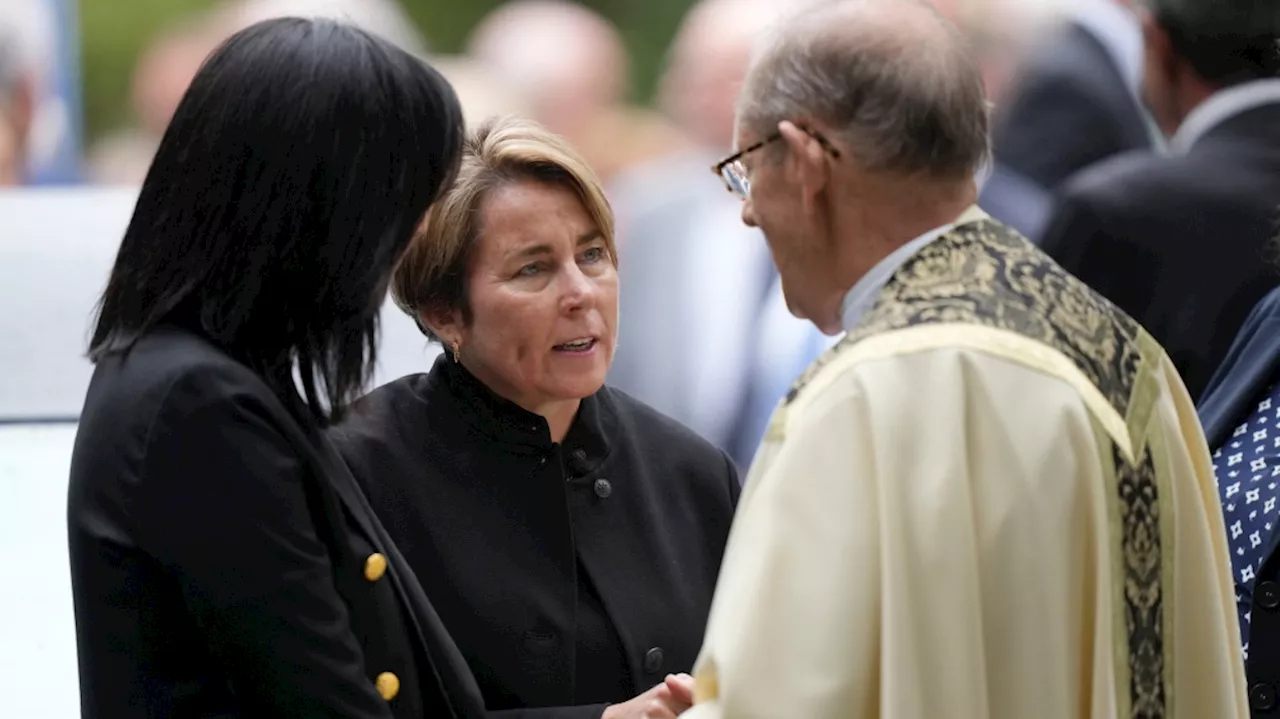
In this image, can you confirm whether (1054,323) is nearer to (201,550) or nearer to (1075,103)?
(201,550)

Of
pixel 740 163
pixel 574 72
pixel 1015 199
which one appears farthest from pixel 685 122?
pixel 740 163

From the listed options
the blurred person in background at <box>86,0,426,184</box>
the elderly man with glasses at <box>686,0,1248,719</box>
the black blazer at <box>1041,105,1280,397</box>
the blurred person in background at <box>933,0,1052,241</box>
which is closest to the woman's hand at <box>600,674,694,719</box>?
the elderly man with glasses at <box>686,0,1248,719</box>

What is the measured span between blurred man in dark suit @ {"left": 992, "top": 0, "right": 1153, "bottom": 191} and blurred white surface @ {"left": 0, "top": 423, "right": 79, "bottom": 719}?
2553 millimetres

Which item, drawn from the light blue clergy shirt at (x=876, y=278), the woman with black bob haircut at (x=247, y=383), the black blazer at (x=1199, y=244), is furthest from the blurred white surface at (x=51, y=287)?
the light blue clergy shirt at (x=876, y=278)

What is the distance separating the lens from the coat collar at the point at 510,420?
2.76 metres

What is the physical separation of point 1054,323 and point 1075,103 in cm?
303

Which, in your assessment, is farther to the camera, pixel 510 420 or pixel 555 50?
pixel 555 50

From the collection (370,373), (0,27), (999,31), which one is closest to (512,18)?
(0,27)

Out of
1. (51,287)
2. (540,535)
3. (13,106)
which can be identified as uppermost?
(13,106)

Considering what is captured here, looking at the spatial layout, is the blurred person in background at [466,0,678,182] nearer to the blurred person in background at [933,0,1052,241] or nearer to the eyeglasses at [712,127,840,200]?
the blurred person in background at [933,0,1052,241]

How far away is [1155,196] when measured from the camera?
4098 mm

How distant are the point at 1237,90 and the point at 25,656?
2911 mm

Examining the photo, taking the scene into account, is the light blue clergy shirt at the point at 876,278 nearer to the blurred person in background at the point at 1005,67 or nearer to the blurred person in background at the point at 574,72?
Answer: the blurred person in background at the point at 574,72

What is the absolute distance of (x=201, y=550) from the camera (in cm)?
201
